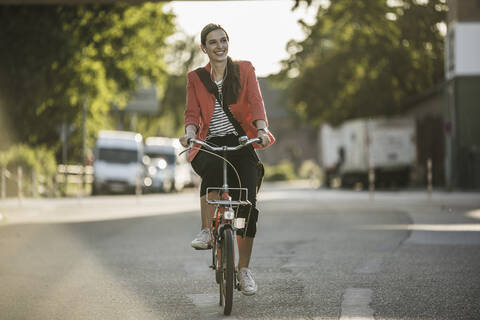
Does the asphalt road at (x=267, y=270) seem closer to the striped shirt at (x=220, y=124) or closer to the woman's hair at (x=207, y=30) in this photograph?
the striped shirt at (x=220, y=124)

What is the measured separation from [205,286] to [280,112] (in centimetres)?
9422

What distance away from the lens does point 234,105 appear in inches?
253

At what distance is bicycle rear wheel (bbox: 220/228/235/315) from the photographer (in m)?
5.87

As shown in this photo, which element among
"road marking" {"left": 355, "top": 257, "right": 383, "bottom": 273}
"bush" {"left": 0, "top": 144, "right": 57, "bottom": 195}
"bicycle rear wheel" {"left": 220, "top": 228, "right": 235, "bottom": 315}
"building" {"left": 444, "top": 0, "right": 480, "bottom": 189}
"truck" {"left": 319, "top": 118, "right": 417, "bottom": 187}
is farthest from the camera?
"truck" {"left": 319, "top": 118, "right": 417, "bottom": 187}

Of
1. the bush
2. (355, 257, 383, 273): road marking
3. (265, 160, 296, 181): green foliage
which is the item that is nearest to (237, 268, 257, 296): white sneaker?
(355, 257, 383, 273): road marking

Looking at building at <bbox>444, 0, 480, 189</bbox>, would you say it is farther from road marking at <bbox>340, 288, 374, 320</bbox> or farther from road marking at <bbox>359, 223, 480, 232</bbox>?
road marking at <bbox>340, 288, 374, 320</bbox>

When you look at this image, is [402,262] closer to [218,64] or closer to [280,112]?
[218,64]

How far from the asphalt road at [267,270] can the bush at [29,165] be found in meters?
14.3

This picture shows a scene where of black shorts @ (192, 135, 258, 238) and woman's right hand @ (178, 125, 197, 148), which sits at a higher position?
woman's right hand @ (178, 125, 197, 148)

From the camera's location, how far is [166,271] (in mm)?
8703

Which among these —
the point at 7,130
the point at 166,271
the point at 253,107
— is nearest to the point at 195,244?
the point at 253,107

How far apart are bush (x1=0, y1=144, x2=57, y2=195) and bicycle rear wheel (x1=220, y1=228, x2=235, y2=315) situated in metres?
23.6

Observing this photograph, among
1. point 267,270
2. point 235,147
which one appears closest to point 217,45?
point 235,147

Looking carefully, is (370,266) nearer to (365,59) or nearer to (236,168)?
(236,168)
